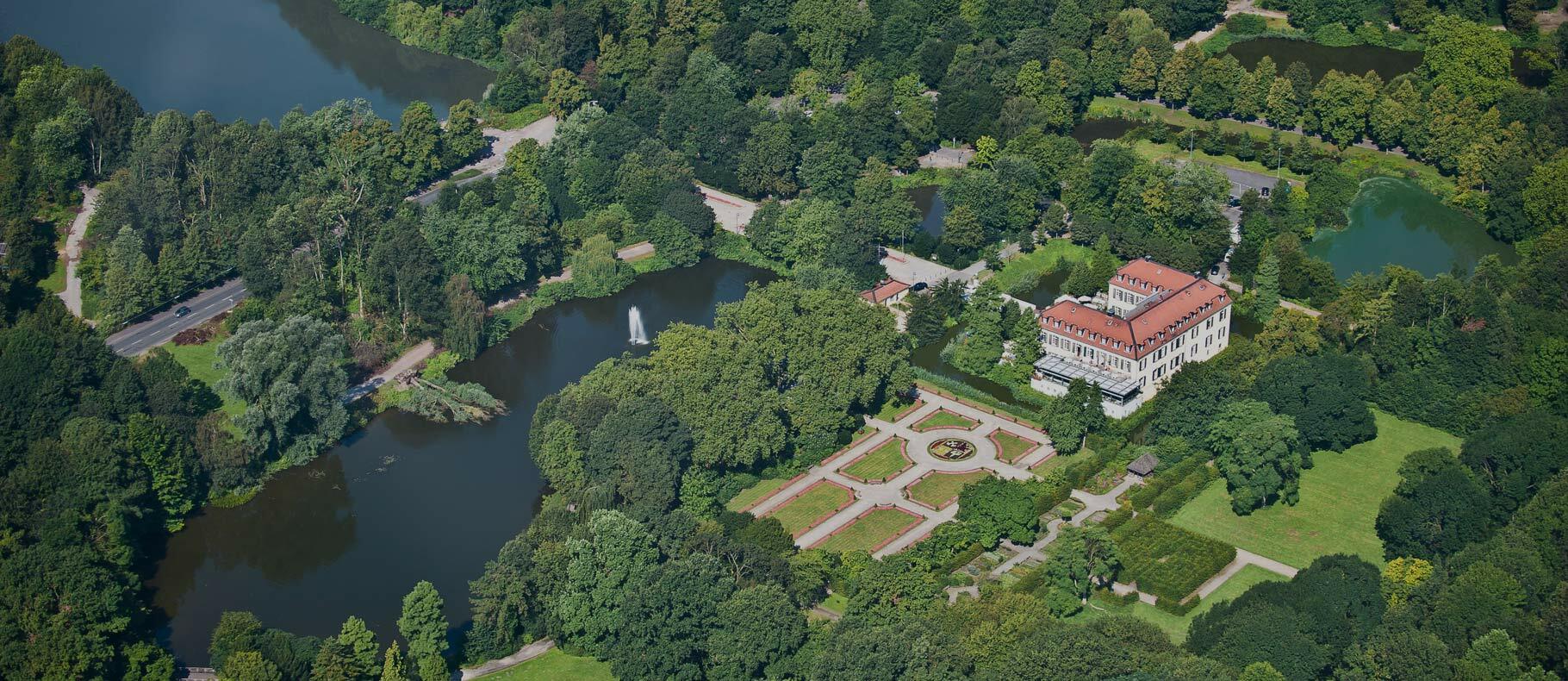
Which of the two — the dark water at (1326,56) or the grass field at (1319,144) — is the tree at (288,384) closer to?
the grass field at (1319,144)

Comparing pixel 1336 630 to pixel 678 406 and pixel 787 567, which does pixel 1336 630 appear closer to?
pixel 787 567

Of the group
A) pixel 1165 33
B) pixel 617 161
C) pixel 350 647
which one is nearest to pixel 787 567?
pixel 350 647

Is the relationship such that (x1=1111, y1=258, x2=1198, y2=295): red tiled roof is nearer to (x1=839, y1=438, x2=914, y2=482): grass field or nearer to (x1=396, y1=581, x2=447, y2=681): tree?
(x1=839, y1=438, x2=914, y2=482): grass field

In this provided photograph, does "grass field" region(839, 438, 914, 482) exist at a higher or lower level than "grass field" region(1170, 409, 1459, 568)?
lower

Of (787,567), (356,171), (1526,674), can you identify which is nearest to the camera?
(1526,674)

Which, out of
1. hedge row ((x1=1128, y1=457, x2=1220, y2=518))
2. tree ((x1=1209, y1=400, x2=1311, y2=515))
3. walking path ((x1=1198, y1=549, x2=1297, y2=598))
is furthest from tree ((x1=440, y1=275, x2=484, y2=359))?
walking path ((x1=1198, y1=549, x2=1297, y2=598))

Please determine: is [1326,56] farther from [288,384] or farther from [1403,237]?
[288,384]
